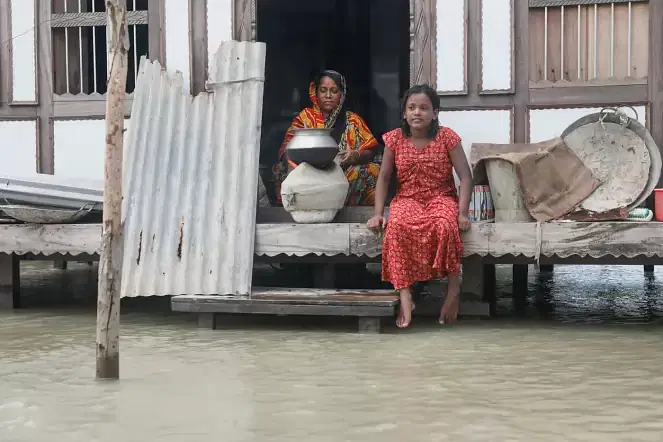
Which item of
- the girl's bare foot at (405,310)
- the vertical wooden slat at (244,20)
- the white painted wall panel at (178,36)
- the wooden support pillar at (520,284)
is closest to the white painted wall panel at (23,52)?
the white painted wall panel at (178,36)

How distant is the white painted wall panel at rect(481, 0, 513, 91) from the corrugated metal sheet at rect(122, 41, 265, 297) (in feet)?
5.66

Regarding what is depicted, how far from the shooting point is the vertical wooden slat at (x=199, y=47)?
22.7ft

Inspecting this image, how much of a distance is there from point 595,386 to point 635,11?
3.52 metres

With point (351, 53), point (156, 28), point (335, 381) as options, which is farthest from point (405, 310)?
point (351, 53)

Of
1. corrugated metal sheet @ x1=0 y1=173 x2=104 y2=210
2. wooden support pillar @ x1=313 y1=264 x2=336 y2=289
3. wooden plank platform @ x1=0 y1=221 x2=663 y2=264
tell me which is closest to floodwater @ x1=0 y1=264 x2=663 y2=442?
wooden plank platform @ x1=0 y1=221 x2=663 y2=264

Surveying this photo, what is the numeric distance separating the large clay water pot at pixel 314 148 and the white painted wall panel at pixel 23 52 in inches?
101

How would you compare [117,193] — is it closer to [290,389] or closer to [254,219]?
[290,389]

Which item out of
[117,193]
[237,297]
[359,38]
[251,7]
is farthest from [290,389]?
[359,38]

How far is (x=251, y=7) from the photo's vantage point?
6793 millimetres

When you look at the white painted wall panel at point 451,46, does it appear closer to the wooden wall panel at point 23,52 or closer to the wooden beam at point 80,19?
the wooden beam at point 80,19

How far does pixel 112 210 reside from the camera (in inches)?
167

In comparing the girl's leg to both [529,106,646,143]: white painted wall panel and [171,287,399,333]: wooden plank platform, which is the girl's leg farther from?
[529,106,646,143]: white painted wall panel

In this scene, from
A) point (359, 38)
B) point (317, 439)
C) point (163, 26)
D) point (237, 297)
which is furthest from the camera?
point (359, 38)

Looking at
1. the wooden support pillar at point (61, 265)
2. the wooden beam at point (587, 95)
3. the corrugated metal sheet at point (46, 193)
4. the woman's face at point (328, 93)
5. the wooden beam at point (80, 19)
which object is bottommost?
the wooden support pillar at point (61, 265)
